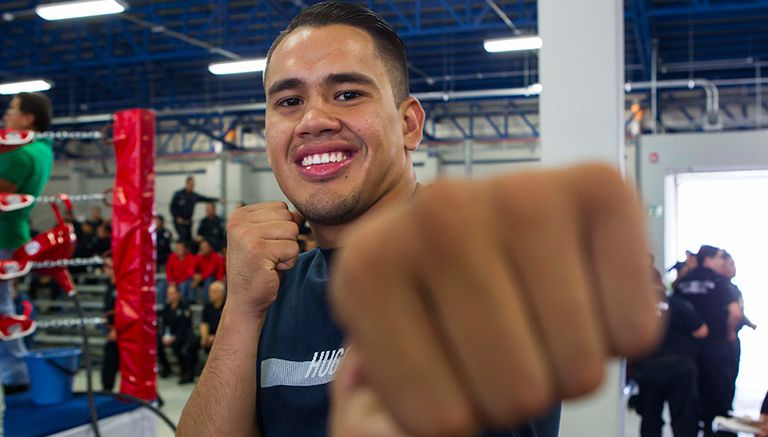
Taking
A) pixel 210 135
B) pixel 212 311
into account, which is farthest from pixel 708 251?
pixel 210 135

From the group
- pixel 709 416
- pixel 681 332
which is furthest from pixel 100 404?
pixel 709 416

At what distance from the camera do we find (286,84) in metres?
0.99

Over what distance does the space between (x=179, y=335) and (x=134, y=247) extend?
4.67m

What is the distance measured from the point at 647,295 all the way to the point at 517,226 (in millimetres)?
65

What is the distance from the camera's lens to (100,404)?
2.84m

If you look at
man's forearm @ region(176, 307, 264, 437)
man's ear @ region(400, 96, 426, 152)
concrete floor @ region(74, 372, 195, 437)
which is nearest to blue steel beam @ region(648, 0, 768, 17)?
concrete floor @ region(74, 372, 195, 437)

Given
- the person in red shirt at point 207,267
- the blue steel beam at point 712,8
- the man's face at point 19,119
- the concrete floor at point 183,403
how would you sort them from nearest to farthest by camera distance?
the man's face at point 19,119, the concrete floor at point 183,403, the person in red shirt at point 207,267, the blue steel beam at point 712,8

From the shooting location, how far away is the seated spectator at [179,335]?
755 cm

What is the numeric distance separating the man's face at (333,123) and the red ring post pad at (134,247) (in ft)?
7.88

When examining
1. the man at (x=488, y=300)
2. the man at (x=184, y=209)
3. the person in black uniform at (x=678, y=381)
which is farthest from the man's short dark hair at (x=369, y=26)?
the man at (x=184, y=209)

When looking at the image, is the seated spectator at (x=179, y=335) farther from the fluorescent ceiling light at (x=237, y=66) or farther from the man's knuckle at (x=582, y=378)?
the man's knuckle at (x=582, y=378)

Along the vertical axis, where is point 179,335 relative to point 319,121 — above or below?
below

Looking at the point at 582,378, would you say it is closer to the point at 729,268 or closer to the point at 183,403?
the point at 729,268

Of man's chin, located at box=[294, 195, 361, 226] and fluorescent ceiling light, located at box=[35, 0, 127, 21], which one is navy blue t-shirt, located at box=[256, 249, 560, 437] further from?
fluorescent ceiling light, located at box=[35, 0, 127, 21]
